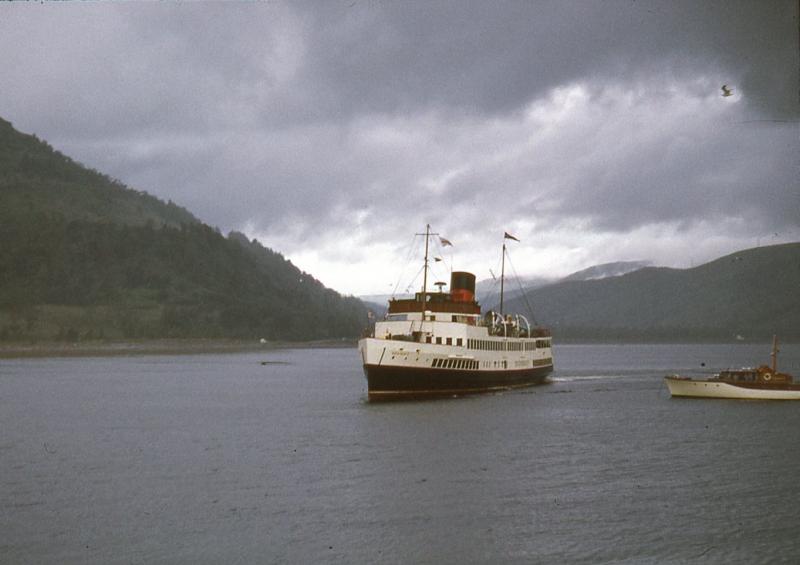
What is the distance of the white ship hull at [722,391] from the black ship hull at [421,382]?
1922 cm

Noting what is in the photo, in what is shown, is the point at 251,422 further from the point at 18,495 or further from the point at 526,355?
the point at 526,355

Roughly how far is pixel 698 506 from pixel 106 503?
25.1m

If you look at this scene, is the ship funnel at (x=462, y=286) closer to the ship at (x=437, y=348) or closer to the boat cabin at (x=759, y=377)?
the ship at (x=437, y=348)

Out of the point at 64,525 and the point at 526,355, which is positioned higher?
the point at 526,355

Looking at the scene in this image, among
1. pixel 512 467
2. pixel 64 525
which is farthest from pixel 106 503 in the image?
pixel 512 467

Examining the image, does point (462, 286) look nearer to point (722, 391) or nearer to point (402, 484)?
point (722, 391)

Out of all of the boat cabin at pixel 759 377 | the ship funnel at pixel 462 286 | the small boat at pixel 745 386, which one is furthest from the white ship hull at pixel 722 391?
the ship funnel at pixel 462 286

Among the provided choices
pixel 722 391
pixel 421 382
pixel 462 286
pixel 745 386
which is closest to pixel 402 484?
pixel 421 382

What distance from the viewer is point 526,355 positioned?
10225cm

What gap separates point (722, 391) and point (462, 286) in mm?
28279

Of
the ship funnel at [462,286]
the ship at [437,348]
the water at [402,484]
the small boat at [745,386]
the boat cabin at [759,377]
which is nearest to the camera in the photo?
the water at [402,484]

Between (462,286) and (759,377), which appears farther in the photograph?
(462,286)

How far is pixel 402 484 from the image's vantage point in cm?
4031

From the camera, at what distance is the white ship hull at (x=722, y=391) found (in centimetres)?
8288
